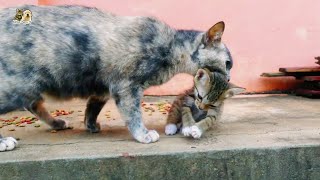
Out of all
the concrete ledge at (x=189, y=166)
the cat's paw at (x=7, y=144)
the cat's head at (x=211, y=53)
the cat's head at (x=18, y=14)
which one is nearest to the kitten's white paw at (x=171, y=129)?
the cat's head at (x=211, y=53)

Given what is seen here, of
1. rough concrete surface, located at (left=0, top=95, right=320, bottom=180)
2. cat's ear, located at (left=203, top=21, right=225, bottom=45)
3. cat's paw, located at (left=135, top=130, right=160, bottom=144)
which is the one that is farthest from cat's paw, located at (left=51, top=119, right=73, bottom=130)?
cat's ear, located at (left=203, top=21, right=225, bottom=45)

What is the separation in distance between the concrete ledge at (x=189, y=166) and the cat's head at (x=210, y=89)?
75 cm

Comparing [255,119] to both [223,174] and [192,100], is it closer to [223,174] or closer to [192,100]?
[192,100]

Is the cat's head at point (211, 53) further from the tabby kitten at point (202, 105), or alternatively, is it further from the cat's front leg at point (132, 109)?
the cat's front leg at point (132, 109)

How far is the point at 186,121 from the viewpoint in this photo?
14.1 ft

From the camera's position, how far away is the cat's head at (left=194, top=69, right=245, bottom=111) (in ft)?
13.8

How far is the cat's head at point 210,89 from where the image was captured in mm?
4191

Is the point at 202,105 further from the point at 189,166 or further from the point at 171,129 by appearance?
the point at 189,166

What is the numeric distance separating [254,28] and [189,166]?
3.38 m

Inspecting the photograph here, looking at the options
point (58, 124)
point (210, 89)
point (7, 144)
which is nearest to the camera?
point (7, 144)

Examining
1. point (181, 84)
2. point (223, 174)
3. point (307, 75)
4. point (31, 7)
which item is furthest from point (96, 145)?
point (307, 75)

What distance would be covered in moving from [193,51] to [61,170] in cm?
148

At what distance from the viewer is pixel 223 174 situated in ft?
12.0

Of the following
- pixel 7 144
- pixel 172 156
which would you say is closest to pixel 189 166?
pixel 172 156
